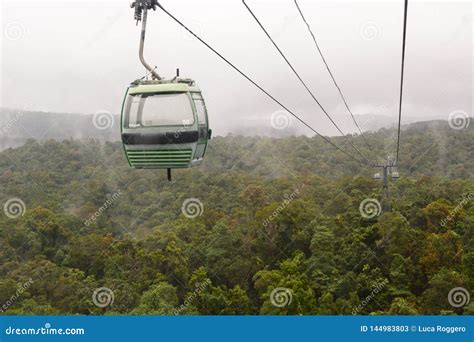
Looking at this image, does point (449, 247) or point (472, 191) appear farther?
point (472, 191)

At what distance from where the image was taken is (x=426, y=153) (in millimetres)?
68000

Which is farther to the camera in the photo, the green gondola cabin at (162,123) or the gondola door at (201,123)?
the gondola door at (201,123)

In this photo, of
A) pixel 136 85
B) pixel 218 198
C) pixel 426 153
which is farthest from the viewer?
pixel 426 153

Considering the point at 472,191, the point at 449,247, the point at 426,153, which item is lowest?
the point at 449,247

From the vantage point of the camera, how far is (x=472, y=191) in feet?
120

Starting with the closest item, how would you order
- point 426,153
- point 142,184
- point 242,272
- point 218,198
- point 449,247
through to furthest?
1. point 449,247
2. point 242,272
3. point 218,198
4. point 142,184
5. point 426,153

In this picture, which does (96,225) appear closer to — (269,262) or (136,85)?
(269,262)

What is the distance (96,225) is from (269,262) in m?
14.9

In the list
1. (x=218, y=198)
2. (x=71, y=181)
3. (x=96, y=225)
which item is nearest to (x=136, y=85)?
(x=96, y=225)

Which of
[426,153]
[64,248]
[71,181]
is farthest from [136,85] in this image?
[426,153]

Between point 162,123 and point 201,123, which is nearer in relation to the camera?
point 162,123

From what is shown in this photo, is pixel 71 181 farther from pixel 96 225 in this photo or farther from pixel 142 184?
pixel 96 225

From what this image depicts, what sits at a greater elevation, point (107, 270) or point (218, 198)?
point (218, 198)

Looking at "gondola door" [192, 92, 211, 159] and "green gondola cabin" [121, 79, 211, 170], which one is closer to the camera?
"green gondola cabin" [121, 79, 211, 170]
